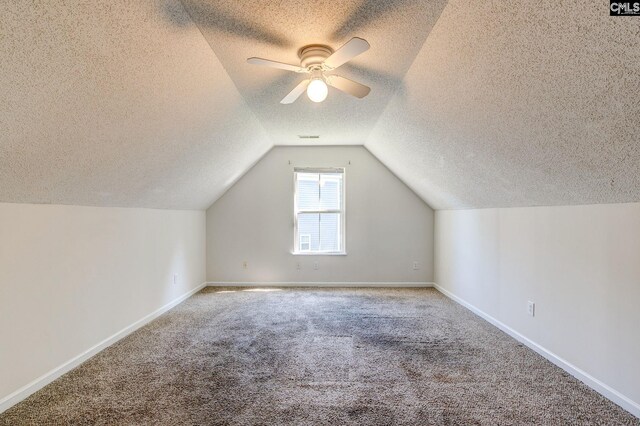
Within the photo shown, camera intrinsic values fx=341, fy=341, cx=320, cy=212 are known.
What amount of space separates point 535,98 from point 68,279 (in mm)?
3284

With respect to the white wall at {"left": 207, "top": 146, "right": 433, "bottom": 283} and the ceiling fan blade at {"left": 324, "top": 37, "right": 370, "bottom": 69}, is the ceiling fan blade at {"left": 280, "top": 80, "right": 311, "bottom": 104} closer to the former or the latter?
the ceiling fan blade at {"left": 324, "top": 37, "right": 370, "bottom": 69}

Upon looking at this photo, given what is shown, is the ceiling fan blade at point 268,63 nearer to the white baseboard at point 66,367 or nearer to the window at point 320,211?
the white baseboard at point 66,367

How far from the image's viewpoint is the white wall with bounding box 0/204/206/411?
2.06 metres

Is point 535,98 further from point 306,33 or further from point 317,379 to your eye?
point 317,379

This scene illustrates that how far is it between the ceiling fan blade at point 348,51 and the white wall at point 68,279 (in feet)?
6.95

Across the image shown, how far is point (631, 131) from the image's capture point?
1.56 m

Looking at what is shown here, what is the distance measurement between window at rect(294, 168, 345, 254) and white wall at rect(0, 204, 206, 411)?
84.5 inches

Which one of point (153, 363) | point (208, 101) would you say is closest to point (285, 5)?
point (208, 101)

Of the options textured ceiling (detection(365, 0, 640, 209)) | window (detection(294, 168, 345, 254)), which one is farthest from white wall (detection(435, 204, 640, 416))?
window (detection(294, 168, 345, 254))

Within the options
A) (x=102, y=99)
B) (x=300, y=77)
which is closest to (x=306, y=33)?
(x=300, y=77)

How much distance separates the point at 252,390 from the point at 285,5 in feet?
7.45

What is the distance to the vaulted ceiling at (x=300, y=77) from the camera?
1431 mm

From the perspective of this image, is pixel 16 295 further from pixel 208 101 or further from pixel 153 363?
pixel 208 101

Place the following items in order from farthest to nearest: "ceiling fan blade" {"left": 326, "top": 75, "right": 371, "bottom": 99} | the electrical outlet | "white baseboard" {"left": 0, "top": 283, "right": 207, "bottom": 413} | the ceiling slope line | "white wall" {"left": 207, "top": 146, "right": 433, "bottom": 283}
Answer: "white wall" {"left": 207, "top": 146, "right": 433, "bottom": 283} → the ceiling slope line → the electrical outlet → "ceiling fan blade" {"left": 326, "top": 75, "right": 371, "bottom": 99} → "white baseboard" {"left": 0, "top": 283, "right": 207, "bottom": 413}
